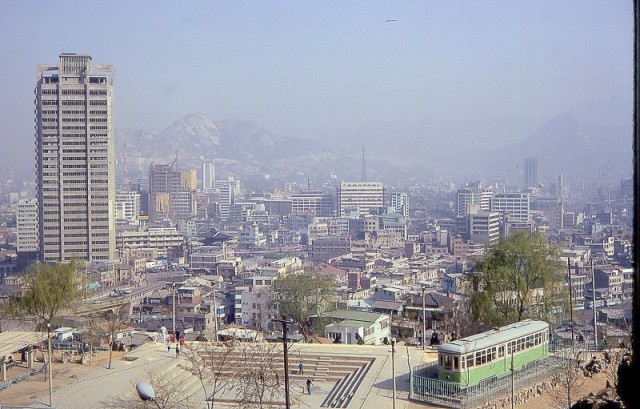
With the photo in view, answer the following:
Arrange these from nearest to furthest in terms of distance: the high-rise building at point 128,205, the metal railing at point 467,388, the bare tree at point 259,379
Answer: the metal railing at point 467,388, the bare tree at point 259,379, the high-rise building at point 128,205

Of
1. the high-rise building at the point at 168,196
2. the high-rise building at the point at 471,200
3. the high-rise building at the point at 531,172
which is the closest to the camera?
the high-rise building at the point at 471,200

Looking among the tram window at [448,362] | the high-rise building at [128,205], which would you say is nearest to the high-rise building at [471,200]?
the high-rise building at [128,205]

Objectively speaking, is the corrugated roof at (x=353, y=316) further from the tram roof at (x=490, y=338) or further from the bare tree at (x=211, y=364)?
the tram roof at (x=490, y=338)

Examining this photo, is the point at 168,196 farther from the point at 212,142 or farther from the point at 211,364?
the point at 212,142

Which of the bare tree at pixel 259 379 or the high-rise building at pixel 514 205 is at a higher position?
the high-rise building at pixel 514 205

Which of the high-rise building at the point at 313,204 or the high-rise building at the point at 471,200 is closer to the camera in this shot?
the high-rise building at the point at 471,200
